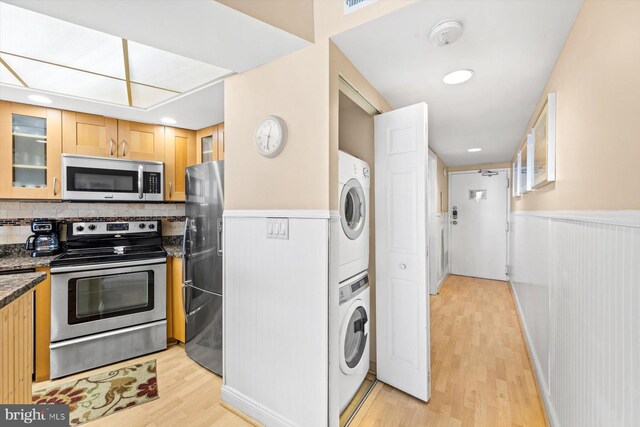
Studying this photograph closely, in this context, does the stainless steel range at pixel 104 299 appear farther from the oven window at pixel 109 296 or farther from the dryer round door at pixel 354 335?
the dryer round door at pixel 354 335

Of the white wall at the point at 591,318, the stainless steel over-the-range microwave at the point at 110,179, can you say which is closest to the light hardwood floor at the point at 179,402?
the stainless steel over-the-range microwave at the point at 110,179

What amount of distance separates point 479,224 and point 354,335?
170 inches

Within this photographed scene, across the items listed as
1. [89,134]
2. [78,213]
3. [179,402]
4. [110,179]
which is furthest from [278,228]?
[78,213]

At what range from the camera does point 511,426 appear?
1.67m

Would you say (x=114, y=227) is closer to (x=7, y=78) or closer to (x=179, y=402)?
(x=7, y=78)

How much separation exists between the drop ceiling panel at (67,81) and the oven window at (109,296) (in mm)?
1462

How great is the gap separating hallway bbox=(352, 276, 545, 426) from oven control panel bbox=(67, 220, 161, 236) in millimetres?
2661

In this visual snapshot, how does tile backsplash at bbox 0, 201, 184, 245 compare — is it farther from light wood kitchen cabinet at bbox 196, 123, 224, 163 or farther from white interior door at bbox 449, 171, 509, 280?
white interior door at bbox 449, 171, 509, 280

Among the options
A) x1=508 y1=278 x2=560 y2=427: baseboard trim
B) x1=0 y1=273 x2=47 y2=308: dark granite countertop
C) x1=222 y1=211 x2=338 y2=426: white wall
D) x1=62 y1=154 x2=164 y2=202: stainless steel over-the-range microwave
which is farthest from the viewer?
x1=62 y1=154 x2=164 y2=202: stainless steel over-the-range microwave

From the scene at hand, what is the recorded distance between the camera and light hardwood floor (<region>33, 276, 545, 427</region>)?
173 cm

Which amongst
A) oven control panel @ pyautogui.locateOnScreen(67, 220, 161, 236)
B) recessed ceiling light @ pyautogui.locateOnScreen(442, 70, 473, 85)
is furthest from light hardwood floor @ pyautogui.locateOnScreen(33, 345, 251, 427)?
recessed ceiling light @ pyautogui.locateOnScreen(442, 70, 473, 85)

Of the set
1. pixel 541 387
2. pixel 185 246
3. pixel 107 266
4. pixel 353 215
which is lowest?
pixel 541 387

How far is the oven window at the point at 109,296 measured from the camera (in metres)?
2.22

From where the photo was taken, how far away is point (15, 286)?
1.05 meters
